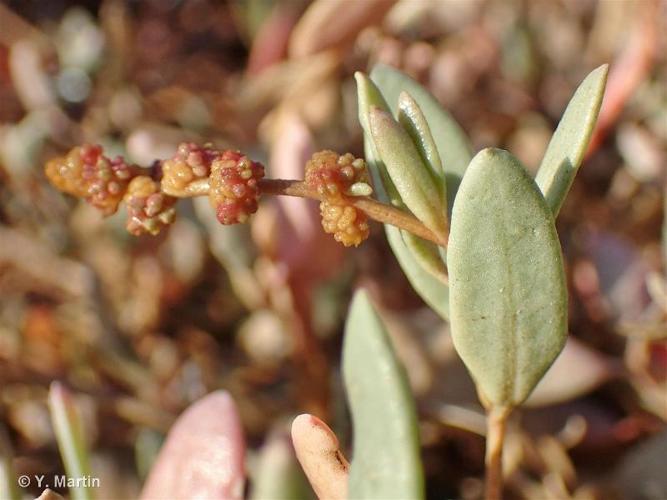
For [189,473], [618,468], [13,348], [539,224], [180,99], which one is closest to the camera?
[539,224]

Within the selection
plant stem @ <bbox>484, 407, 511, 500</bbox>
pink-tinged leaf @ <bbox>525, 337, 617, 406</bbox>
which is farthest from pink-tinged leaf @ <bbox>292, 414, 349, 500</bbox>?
pink-tinged leaf @ <bbox>525, 337, 617, 406</bbox>

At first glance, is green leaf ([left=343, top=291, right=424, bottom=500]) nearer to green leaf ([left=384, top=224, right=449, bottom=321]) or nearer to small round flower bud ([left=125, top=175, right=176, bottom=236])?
green leaf ([left=384, top=224, right=449, bottom=321])

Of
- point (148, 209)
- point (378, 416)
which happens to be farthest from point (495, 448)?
point (148, 209)

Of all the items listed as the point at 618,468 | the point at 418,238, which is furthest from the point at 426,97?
the point at 618,468

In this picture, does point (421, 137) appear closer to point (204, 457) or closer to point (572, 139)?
point (572, 139)

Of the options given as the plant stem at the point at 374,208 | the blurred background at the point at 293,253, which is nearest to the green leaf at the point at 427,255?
the plant stem at the point at 374,208

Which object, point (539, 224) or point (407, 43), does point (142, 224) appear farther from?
point (407, 43)
